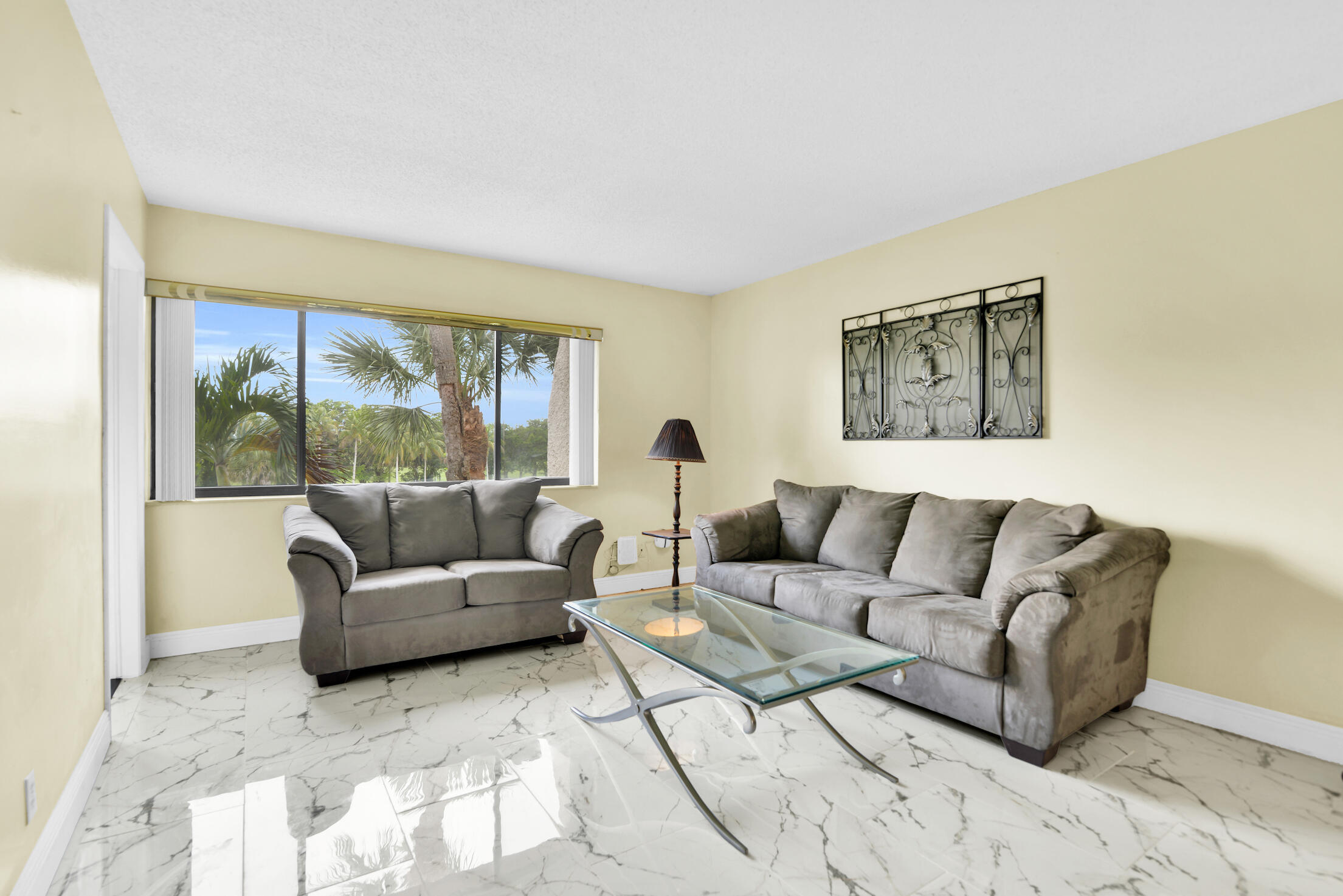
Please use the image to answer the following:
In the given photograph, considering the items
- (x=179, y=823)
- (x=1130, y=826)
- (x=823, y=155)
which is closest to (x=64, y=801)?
(x=179, y=823)

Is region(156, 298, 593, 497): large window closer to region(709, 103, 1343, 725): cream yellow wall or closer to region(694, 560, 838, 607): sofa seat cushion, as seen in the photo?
region(694, 560, 838, 607): sofa seat cushion

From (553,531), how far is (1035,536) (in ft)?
8.24

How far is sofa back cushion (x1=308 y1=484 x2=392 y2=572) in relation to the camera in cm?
360

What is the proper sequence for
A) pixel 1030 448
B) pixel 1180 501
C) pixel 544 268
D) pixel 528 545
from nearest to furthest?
pixel 1180 501
pixel 1030 448
pixel 528 545
pixel 544 268

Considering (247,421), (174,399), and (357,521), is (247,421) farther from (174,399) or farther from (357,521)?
(357,521)

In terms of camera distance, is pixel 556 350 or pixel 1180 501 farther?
pixel 556 350

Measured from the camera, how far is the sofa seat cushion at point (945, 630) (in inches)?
95.6

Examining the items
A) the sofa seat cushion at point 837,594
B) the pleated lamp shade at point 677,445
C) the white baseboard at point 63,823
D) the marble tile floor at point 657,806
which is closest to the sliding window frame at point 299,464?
the marble tile floor at point 657,806

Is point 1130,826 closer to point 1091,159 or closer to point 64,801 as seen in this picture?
point 1091,159

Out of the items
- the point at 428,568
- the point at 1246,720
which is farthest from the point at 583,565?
the point at 1246,720

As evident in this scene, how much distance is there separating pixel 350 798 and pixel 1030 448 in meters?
3.34

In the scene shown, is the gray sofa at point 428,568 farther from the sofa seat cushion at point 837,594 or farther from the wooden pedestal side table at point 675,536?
the sofa seat cushion at point 837,594

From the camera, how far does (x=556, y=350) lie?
502 cm

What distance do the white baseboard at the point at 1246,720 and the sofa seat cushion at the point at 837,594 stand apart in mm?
1028
